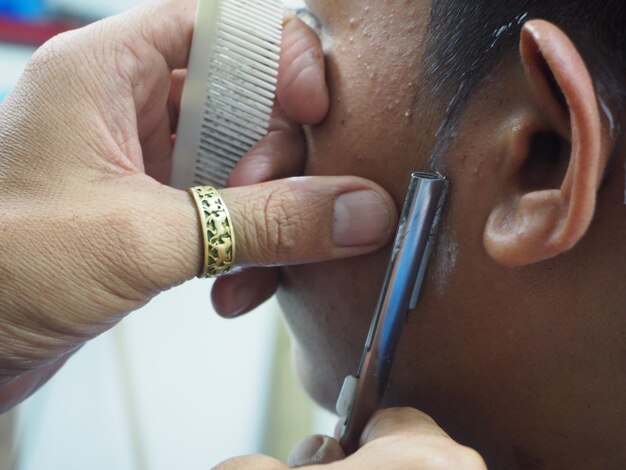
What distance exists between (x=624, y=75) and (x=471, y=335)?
0.26m

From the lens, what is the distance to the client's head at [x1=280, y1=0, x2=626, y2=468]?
0.62 metres

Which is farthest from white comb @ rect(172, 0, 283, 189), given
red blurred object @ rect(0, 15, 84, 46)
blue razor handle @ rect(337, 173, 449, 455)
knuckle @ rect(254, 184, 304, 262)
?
red blurred object @ rect(0, 15, 84, 46)

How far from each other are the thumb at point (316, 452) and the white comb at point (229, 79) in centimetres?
31

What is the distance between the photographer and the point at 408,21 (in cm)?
72

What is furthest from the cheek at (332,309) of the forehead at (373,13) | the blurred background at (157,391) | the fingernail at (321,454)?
the blurred background at (157,391)

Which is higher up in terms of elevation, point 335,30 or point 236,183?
point 335,30

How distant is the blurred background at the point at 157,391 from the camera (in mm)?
1572

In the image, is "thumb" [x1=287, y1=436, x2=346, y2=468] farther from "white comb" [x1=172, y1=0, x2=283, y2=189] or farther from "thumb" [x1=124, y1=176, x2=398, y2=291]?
"white comb" [x1=172, y1=0, x2=283, y2=189]

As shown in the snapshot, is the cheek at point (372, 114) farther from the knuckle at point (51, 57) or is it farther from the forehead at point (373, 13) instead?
the knuckle at point (51, 57)

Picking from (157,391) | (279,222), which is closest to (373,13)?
(279,222)

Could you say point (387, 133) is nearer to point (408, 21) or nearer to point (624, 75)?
point (408, 21)

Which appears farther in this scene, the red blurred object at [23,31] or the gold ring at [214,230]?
the red blurred object at [23,31]

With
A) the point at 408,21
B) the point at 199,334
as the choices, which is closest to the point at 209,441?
the point at 199,334

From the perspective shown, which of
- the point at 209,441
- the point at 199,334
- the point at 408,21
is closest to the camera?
the point at 408,21
